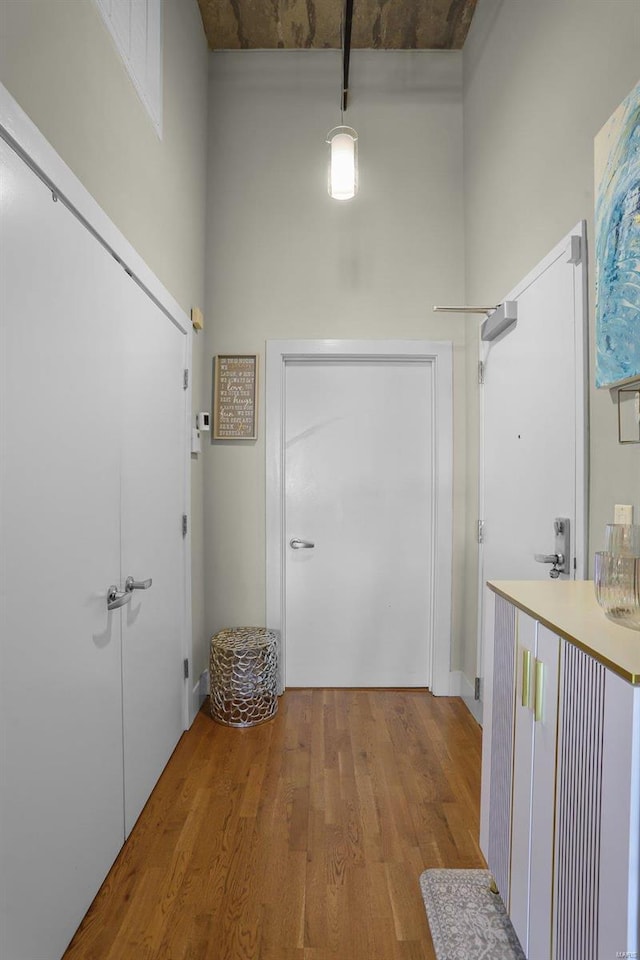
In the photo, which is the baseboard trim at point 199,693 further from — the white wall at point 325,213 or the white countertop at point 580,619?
the white countertop at point 580,619

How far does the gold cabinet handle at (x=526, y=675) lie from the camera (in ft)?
3.63

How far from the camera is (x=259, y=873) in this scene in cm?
151

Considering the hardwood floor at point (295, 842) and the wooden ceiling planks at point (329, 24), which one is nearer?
the hardwood floor at point (295, 842)

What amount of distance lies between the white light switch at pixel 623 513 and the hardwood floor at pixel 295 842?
3.82ft

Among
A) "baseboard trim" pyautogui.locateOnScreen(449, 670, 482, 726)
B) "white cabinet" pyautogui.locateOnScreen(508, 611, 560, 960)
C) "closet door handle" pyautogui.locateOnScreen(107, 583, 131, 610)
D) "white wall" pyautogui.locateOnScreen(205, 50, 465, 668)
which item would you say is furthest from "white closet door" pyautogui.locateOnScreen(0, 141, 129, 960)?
"baseboard trim" pyautogui.locateOnScreen(449, 670, 482, 726)

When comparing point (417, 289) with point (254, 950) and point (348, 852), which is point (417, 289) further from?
point (254, 950)

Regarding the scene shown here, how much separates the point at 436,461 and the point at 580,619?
1835 millimetres

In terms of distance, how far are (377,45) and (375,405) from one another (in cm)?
201

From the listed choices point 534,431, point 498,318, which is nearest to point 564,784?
point 534,431

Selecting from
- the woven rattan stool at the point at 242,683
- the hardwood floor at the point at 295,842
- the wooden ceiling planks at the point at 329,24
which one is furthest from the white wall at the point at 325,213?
the hardwood floor at the point at 295,842

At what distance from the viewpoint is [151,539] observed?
1.87 metres

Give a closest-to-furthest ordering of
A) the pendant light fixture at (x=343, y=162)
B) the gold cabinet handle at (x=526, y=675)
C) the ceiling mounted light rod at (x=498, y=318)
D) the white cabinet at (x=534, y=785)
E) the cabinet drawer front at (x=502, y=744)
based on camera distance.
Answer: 1. the white cabinet at (x=534, y=785)
2. the gold cabinet handle at (x=526, y=675)
3. the cabinet drawer front at (x=502, y=744)
4. the ceiling mounted light rod at (x=498, y=318)
5. the pendant light fixture at (x=343, y=162)

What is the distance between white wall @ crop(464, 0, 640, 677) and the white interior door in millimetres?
77

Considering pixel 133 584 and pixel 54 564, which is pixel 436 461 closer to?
pixel 133 584
